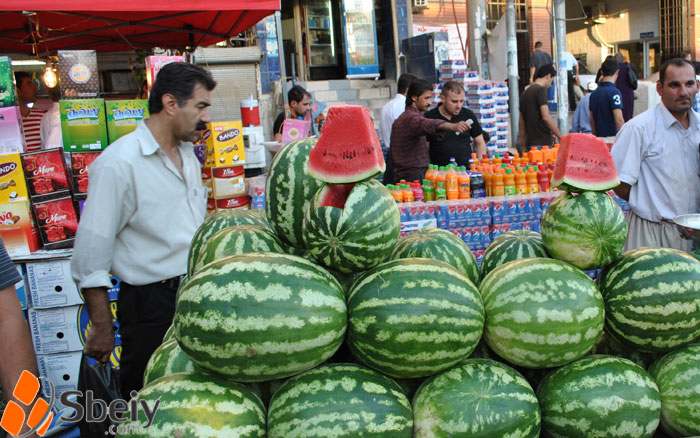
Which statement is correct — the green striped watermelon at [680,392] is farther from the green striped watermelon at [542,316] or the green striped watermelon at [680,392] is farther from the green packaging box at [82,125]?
the green packaging box at [82,125]

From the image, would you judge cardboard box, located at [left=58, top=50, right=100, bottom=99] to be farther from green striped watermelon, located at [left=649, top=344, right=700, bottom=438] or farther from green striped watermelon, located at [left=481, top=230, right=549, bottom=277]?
→ green striped watermelon, located at [left=649, top=344, right=700, bottom=438]

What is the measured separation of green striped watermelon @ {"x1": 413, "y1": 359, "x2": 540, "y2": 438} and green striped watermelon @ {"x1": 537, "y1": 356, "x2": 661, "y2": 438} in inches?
3.1

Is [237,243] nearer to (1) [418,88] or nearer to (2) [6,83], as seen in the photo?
(2) [6,83]

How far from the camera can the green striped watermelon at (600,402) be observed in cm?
151

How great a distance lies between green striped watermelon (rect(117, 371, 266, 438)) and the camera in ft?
4.45

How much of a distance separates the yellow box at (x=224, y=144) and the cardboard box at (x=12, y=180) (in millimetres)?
1731

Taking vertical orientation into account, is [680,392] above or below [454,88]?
below

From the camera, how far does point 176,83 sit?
2.86m

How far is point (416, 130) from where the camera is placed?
6320 millimetres

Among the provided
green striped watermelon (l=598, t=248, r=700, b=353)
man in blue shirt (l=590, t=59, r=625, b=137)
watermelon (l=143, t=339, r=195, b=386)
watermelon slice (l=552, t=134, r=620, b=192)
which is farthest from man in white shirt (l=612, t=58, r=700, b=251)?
man in blue shirt (l=590, t=59, r=625, b=137)

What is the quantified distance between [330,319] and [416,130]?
508cm

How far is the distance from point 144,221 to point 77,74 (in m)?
2.57

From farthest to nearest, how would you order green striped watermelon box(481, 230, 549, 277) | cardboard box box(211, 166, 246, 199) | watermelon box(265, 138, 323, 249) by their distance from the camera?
cardboard box box(211, 166, 246, 199) < green striped watermelon box(481, 230, 549, 277) < watermelon box(265, 138, 323, 249)

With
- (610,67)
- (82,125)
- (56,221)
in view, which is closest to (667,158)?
(82,125)
